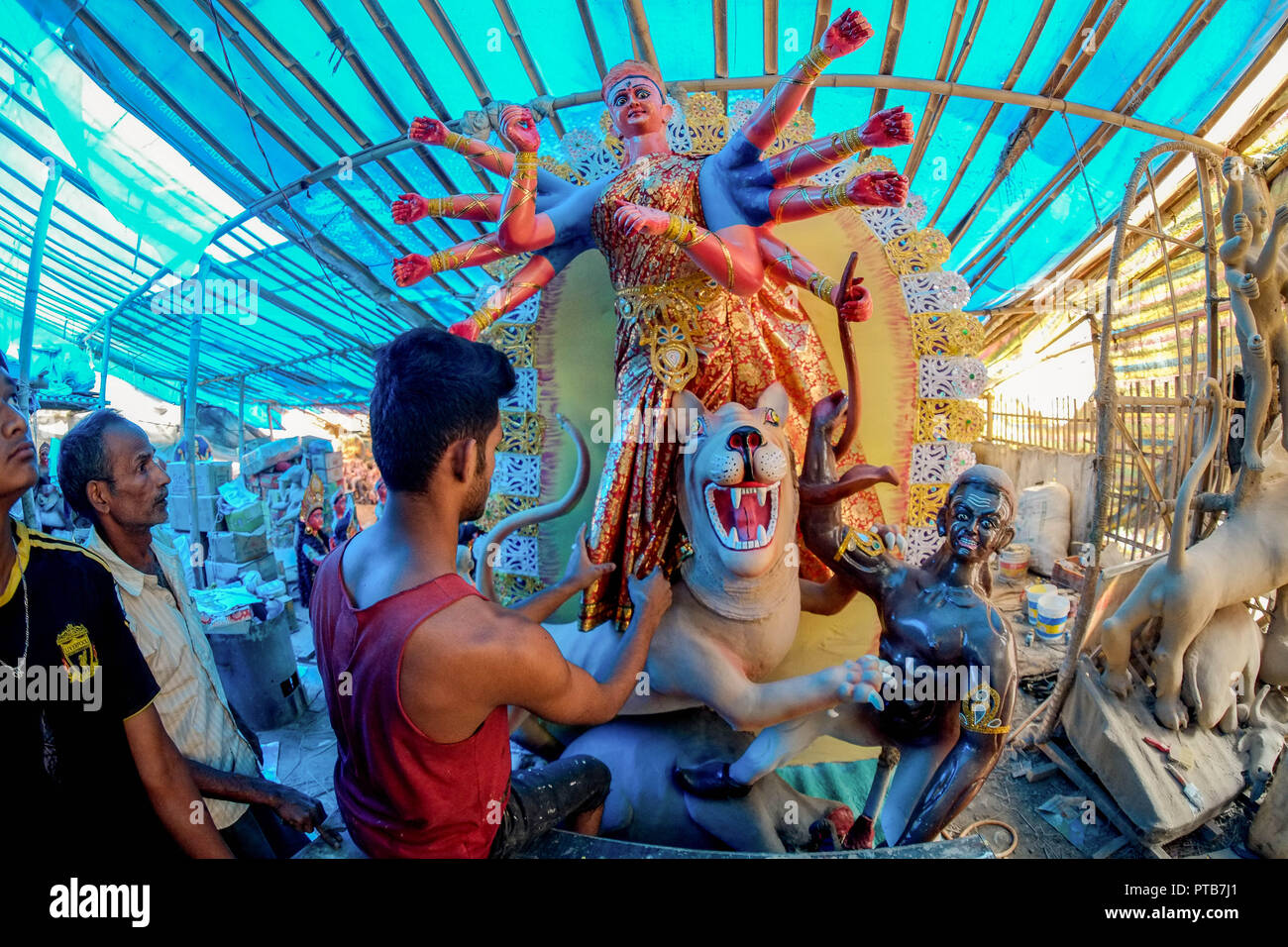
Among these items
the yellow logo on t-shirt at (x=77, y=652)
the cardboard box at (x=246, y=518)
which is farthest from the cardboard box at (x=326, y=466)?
the yellow logo on t-shirt at (x=77, y=652)

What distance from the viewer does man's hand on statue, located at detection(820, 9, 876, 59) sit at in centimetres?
141

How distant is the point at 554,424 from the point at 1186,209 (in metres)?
5.57

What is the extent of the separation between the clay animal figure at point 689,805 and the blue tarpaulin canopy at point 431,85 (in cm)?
183

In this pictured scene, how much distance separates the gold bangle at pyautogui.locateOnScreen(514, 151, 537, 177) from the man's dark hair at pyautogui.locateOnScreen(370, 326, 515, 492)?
0.71 metres

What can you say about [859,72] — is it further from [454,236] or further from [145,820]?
[145,820]

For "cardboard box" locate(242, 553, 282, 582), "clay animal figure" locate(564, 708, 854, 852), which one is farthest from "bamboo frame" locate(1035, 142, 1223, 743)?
"cardboard box" locate(242, 553, 282, 582)

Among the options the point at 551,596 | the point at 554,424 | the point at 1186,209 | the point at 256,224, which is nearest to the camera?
the point at 551,596

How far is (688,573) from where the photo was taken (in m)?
2.06

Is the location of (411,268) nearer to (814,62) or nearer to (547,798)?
(814,62)

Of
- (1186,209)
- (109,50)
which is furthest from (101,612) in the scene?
(1186,209)

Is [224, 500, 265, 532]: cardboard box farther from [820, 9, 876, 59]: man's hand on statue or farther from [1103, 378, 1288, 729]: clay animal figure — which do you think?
[1103, 378, 1288, 729]: clay animal figure

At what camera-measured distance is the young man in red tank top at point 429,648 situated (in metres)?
1.11

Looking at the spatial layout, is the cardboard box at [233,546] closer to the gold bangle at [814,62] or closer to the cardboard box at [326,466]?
the cardboard box at [326,466]

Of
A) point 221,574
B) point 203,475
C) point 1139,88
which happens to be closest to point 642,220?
point 1139,88
